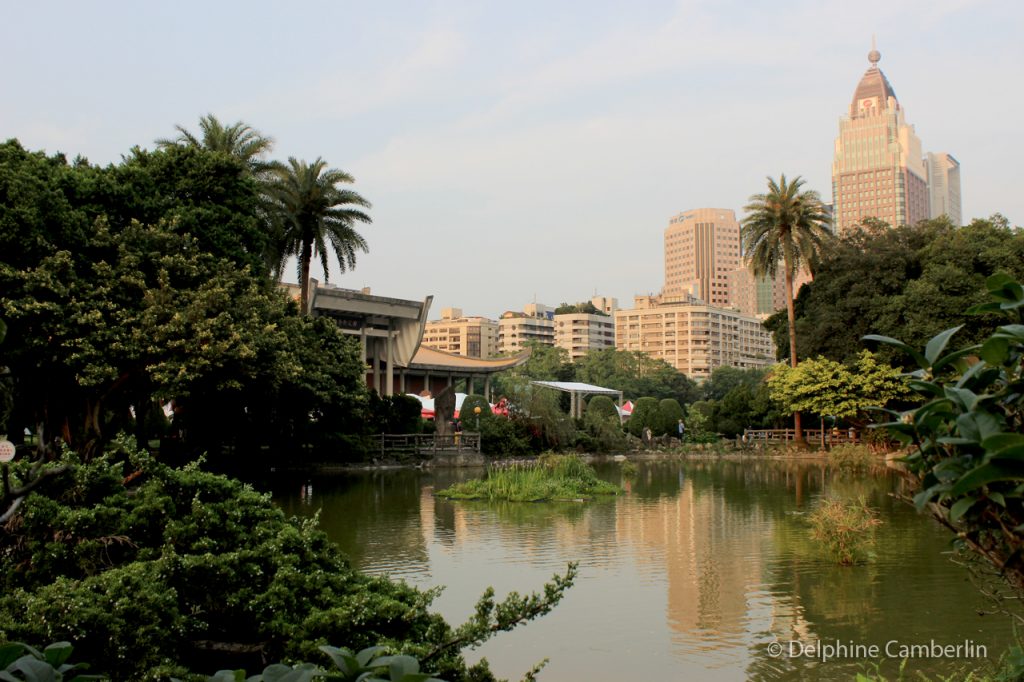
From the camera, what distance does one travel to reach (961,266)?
3359 cm

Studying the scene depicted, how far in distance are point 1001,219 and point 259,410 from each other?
28.8 m

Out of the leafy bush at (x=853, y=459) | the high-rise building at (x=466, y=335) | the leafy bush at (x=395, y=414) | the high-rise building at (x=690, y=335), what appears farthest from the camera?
the high-rise building at (x=466, y=335)

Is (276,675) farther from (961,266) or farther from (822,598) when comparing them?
(961,266)

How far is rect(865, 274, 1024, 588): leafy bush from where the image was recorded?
2.01m

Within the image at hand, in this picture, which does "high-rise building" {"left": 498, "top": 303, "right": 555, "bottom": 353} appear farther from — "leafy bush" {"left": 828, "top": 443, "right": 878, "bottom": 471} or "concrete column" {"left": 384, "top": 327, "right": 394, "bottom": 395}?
"leafy bush" {"left": 828, "top": 443, "right": 878, "bottom": 471}

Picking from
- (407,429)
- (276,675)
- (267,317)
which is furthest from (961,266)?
(276,675)

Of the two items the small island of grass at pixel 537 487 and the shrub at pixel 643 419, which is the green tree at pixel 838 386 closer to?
the shrub at pixel 643 419

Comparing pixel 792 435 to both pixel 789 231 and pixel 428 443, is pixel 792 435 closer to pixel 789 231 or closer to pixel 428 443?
pixel 789 231

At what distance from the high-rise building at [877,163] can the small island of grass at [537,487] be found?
422ft

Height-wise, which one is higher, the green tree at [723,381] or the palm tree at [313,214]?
the palm tree at [313,214]

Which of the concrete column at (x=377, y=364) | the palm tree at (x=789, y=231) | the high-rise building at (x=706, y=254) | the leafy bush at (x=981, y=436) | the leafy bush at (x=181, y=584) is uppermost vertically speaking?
the high-rise building at (x=706, y=254)

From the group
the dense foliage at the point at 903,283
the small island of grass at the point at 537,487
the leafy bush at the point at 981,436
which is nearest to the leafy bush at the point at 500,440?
the small island of grass at the point at 537,487

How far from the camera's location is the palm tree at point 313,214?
29.2 m

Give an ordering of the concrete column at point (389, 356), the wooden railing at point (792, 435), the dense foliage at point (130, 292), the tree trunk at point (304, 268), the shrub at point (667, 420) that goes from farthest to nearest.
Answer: the shrub at point (667, 420) < the concrete column at point (389, 356) < the wooden railing at point (792, 435) < the tree trunk at point (304, 268) < the dense foliage at point (130, 292)
